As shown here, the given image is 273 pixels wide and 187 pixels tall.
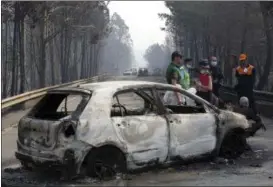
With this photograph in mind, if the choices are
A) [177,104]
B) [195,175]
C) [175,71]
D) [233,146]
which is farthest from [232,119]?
[175,71]

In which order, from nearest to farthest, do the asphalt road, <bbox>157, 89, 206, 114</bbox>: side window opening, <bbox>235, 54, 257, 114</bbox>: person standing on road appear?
the asphalt road → <bbox>157, 89, 206, 114</bbox>: side window opening → <bbox>235, 54, 257, 114</bbox>: person standing on road

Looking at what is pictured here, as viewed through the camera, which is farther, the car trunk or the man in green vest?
the man in green vest

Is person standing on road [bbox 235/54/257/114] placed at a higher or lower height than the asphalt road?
higher

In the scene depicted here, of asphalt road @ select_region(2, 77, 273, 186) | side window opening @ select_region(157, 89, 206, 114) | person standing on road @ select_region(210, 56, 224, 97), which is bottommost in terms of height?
asphalt road @ select_region(2, 77, 273, 186)

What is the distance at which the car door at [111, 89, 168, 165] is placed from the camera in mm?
6887

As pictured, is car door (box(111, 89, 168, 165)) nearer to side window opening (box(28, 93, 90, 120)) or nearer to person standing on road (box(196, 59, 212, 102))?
side window opening (box(28, 93, 90, 120))

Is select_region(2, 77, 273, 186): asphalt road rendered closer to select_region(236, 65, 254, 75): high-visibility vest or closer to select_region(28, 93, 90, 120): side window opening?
select_region(28, 93, 90, 120): side window opening

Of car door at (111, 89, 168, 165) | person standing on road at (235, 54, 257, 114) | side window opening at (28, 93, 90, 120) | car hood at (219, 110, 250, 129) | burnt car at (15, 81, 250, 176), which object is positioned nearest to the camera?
burnt car at (15, 81, 250, 176)

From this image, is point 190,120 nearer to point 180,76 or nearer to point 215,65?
point 180,76

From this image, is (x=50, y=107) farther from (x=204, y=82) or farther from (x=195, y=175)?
(x=204, y=82)

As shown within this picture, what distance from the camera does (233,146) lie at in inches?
340

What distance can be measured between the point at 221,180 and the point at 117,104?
1918 mm

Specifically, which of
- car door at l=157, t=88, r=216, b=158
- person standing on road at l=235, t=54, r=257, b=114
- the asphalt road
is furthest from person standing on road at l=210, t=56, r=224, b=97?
car door at l=157, t=88, r=216, b=158

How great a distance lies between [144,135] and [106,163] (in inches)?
27.9
